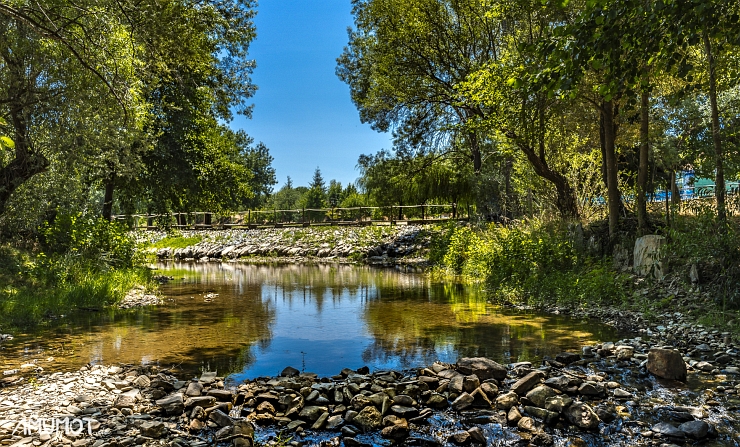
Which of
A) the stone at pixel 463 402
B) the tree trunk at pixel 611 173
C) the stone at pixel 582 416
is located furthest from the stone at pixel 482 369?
the tree trunk at pixel 611 173

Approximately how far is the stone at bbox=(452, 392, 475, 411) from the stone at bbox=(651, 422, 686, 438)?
5.35 feet

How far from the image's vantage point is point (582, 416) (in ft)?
15.6

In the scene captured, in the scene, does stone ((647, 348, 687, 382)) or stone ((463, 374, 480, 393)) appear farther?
stone ((647, 348, 687, 382))

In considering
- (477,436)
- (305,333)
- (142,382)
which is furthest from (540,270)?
(142,382)

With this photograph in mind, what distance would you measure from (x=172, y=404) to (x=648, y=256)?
899 centimetres

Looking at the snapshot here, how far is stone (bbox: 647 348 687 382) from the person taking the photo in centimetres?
589

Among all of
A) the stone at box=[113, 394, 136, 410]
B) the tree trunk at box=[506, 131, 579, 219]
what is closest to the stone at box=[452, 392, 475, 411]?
the stone at box=[113, 394, 136, 410]

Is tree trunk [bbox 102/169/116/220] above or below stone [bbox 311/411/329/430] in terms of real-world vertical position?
above

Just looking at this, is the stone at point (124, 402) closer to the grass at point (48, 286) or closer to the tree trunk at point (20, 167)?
Answer: the grass at point (48, 286)

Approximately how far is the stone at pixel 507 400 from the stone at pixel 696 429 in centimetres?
142

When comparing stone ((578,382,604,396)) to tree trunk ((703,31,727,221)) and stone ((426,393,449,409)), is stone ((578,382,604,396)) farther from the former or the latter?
tree trunk ((703,31,727,221))

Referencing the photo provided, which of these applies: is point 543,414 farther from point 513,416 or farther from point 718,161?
point 718,161

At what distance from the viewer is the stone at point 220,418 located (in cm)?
480

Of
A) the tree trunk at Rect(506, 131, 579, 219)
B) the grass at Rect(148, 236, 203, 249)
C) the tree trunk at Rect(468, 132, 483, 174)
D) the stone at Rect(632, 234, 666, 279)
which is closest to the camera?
the stone at Rect(632, 234, 666, 279)
